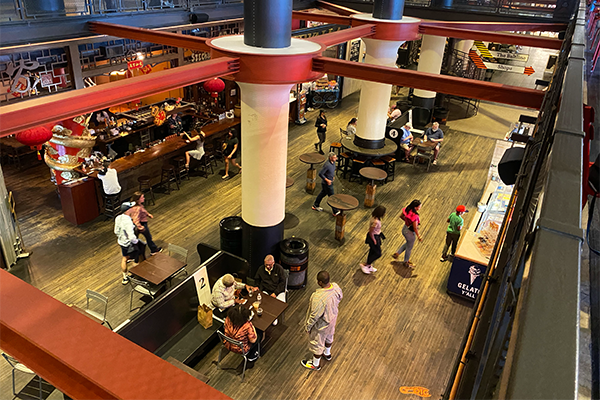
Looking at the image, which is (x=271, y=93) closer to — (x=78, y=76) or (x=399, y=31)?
(x=78, y=76)

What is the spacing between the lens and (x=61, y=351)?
4.95 feet

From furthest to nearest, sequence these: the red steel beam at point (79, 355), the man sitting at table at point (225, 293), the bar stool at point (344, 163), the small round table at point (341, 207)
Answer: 1. the bar stool at point (344, 163)
2. the small round table at point (341, 207)
3. the man sitting at table at point (225, 293)
4. the red steel beam at point (79, 355)

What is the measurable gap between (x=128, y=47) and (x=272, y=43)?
187 inches

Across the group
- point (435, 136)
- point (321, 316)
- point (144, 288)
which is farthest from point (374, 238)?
point (435, 136)

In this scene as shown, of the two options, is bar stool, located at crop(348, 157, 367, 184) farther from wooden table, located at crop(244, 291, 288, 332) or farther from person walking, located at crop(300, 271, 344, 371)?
person walking, located at crop(300, 271, 344, 371)

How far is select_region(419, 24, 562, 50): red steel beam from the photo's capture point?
10.2m

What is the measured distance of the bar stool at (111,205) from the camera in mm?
9953

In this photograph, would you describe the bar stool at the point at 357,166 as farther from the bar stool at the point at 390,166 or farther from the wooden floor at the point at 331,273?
the bar stool at the point at 390,166

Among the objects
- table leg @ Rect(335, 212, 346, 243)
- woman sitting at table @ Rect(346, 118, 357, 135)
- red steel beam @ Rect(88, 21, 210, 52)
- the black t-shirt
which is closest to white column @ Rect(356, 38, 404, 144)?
woman sitting at table @ Rect(346, 118, 357, 135)

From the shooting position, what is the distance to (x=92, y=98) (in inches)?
170

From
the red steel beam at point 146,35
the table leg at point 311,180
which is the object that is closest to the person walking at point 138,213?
the red steel beam at point 146,35

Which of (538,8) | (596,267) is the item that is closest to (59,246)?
(596,267)

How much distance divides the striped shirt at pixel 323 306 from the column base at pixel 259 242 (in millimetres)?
2034

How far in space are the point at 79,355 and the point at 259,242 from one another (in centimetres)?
→ 633
